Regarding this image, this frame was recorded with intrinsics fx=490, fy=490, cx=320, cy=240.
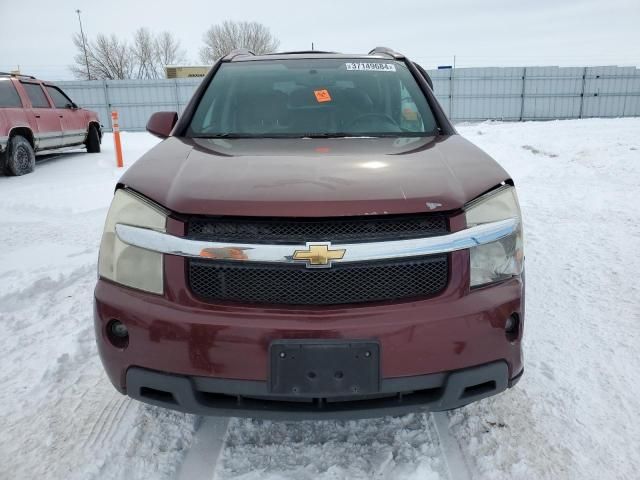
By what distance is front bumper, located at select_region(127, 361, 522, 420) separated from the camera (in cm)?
173

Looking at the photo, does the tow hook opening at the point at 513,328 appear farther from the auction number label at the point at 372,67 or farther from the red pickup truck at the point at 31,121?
the red pickup truck at the point at 31,121

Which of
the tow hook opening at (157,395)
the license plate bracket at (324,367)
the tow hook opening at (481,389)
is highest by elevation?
the license plate bracket at (324,367)

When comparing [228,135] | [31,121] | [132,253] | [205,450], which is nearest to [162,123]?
[228,135]

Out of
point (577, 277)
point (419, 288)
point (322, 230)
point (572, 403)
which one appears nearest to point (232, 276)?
point (322, 230)

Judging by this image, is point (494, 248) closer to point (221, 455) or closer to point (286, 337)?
point (286, 337)

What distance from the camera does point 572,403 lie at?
2.33m

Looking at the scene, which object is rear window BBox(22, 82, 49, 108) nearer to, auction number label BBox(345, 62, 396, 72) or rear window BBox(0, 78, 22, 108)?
rear window BBox(0, 78, 22, 108)

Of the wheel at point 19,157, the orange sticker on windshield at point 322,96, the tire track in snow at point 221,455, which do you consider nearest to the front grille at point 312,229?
the tire track in snow at point 221,455

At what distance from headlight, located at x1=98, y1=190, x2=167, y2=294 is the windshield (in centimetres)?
92

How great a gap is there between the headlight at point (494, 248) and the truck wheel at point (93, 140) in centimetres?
1214

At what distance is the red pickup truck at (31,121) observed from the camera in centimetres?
866

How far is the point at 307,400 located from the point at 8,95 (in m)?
9.75

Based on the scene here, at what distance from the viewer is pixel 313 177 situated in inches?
73.4

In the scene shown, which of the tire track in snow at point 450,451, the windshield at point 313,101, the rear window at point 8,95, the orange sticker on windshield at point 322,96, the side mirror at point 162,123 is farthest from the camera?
the rear window at point 8,95
